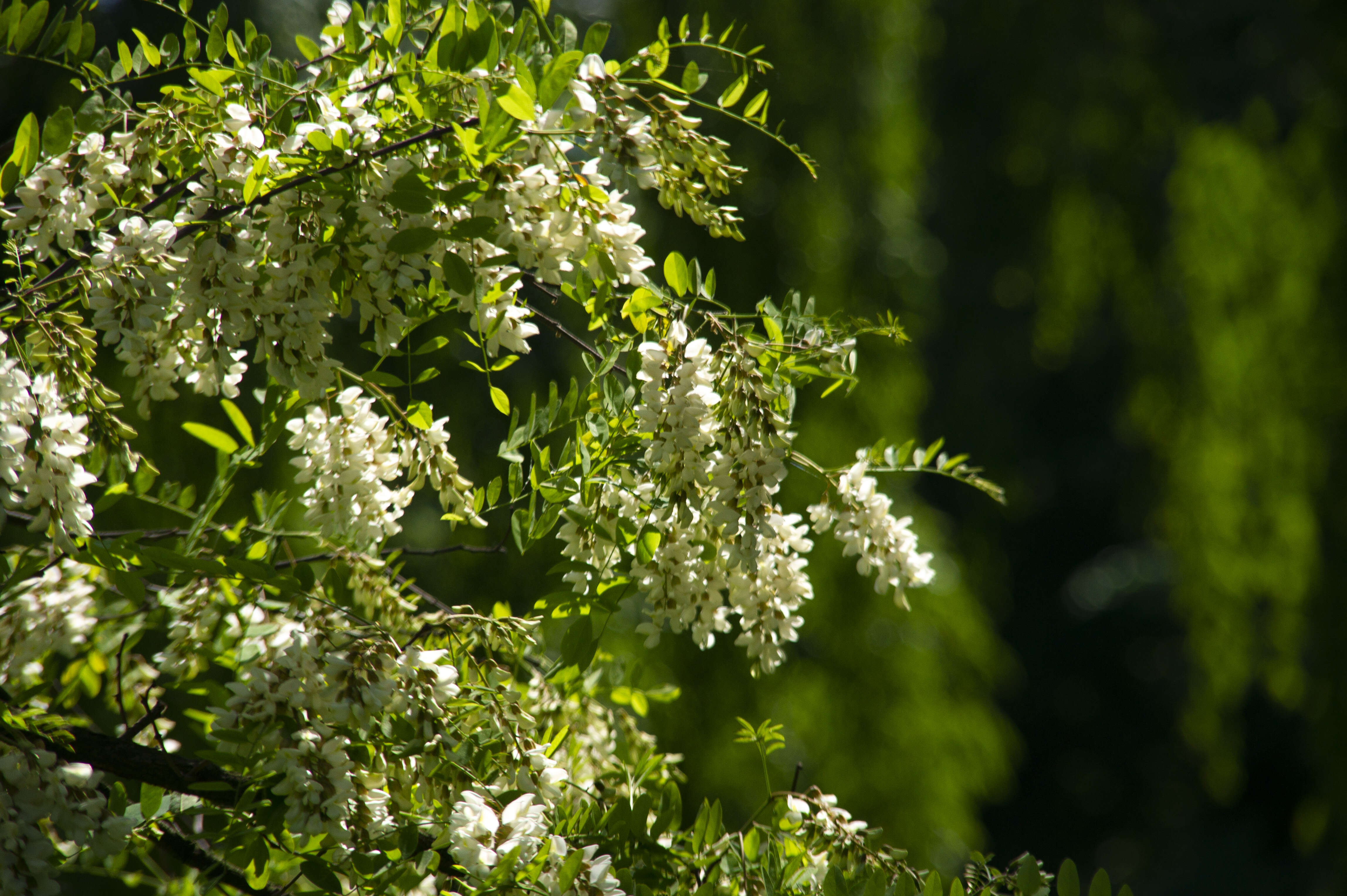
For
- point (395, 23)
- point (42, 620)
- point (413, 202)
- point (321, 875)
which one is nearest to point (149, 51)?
point (395, 23)

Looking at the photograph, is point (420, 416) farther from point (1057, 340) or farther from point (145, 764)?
point (1057, 340)

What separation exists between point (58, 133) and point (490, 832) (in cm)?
64

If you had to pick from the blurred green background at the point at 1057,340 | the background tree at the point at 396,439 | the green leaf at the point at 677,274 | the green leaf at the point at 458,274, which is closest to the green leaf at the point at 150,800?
the background tree at the point at 396,439

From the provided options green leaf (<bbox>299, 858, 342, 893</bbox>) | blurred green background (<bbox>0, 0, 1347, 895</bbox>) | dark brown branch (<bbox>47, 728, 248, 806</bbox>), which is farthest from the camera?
blurred green background (<bbox>0, 0, 1347, 895</bbox>)

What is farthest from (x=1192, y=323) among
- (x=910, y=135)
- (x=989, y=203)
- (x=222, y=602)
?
(x=222, y=602)

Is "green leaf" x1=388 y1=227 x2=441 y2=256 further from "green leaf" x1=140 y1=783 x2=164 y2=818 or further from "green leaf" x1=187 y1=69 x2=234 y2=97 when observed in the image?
"green leaf" x1=140 y1=783 x2=164 y2=818

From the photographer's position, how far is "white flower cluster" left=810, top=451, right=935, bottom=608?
853 millimetres

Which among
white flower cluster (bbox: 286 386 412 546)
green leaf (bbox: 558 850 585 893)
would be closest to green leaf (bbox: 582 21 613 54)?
white flower cluster (bbox: 286 386 412 546)

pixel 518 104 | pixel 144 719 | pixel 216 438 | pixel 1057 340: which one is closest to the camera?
pixel 518 104

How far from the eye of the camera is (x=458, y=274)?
68 cm

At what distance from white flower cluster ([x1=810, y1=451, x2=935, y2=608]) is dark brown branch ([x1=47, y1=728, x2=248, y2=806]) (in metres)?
0.55

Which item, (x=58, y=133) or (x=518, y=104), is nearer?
(x=518, y=104)

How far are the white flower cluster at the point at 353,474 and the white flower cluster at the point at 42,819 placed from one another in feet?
0.87

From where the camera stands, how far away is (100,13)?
2.19 meters
